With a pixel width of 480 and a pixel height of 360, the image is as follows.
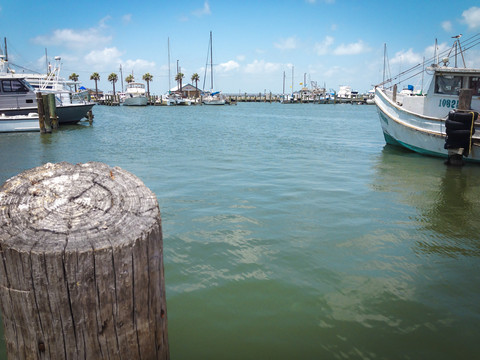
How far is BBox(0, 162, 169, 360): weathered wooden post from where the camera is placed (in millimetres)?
1847

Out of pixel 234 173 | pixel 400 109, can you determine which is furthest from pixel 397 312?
pixel 400 109

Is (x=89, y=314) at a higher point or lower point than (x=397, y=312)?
higher

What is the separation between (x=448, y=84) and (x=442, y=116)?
127cm

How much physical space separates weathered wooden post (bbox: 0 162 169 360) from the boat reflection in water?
5181mm

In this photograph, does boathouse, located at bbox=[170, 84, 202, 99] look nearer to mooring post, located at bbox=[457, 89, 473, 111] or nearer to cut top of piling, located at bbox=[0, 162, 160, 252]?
mooring post, located at bbox=[457, 89, 473, 111]

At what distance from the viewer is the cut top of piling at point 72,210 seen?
187cm

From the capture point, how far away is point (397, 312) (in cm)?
419

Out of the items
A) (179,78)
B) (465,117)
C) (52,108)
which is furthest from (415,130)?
(179,78)

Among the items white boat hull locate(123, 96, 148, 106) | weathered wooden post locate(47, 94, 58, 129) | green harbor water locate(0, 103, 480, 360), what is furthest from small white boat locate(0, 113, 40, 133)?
white boat hull locate(123, 96, 148, 106)

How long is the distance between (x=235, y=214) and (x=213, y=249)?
1.71m

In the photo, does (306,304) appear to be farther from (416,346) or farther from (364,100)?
(364,100)

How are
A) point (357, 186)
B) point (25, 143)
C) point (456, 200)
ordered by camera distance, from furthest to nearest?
point (25, 143) → point (357, 186) → point (456, 200)

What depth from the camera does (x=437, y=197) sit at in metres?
9.35

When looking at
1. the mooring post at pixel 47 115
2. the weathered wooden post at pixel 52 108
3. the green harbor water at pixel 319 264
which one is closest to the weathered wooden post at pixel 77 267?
the green harbor water at pixel 319 264
